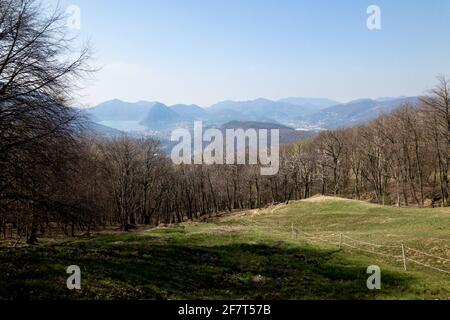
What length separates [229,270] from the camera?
24109 millimetres

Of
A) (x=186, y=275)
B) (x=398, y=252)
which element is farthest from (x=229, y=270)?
(x=398, y=252)

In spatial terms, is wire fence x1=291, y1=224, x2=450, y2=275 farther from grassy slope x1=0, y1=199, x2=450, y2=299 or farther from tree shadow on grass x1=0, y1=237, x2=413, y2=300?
tree shadow on grass x1=0, y1=237, x2=413, y2=300

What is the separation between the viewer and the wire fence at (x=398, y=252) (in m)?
25.8

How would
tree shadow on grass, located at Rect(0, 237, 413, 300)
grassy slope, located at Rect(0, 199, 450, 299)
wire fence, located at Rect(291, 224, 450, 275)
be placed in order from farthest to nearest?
wire fence, located at Rect(291, 224, 450, 275), grassy slope, located at Rect(0, 199, 450, 299), tree shadow on grass, located at Rect(0, 237, 413, 300)

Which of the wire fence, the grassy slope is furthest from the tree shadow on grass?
the wire fence

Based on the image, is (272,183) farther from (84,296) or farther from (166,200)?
(84,296)

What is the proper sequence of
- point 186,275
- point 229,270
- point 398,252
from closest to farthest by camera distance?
point 186,275
point 229,270
point 398,252

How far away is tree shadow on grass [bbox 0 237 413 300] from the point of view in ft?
49.8

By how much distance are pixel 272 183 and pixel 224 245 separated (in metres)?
81.9

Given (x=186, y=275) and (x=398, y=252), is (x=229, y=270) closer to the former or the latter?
(x=186, y=275)

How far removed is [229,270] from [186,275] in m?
3.84

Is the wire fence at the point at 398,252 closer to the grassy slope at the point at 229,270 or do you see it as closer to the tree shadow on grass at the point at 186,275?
the grassy slope at the point at 229,270

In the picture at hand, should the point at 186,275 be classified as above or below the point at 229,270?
above

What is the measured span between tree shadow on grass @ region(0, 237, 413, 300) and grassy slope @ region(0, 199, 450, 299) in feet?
0.12
